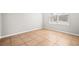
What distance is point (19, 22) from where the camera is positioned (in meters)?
1.26

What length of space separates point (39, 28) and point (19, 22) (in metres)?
0.27

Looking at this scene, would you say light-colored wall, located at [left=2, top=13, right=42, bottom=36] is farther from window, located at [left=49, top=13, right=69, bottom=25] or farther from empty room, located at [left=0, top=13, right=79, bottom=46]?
window, located at [left=49, top=13, right=69, bottom=25]

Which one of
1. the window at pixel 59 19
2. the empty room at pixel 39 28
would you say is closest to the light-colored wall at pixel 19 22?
the empty room at pixel 39 28

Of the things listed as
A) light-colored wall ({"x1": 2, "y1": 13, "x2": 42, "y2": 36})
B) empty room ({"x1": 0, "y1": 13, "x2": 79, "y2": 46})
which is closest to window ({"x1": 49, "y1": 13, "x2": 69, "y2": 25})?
empty room ({"x1": 0, "y1": 13, "x2": 79, "y2": 46})

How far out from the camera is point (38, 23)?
4.24ft

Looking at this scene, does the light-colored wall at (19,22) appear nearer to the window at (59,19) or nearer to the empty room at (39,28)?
the empty room at (39,28)

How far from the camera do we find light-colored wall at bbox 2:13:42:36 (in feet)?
4.02

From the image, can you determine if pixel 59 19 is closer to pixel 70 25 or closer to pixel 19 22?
pixel 70 25

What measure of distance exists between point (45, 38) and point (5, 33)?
19.9 inches

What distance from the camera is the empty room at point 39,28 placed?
1229mm
